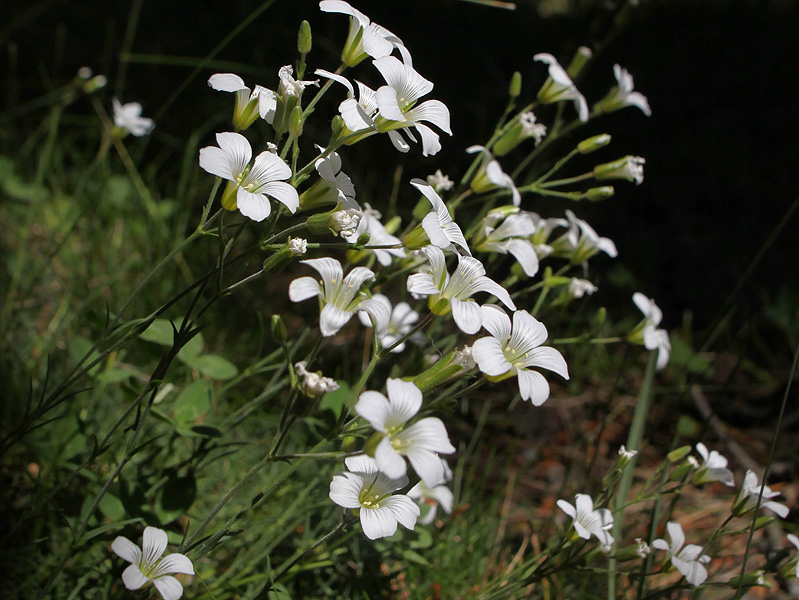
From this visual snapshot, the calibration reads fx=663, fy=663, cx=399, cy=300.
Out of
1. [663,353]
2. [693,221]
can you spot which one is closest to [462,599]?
[663,353]

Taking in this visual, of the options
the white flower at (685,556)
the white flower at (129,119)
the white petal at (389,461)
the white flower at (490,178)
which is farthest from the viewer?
the white flower at (129,119)

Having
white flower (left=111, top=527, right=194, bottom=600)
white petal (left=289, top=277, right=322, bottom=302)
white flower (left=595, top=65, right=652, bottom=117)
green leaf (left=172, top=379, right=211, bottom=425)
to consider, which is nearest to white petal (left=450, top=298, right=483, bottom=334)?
white petal (left=289, top=277, right=322, bottom=302)

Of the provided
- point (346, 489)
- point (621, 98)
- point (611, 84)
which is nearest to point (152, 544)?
point (346, 489)

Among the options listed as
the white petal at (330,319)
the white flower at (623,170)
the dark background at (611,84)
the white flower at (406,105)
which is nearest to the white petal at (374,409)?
the white petal at (330,319)

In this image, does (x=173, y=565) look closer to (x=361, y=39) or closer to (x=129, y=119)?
(x=361, y=39)

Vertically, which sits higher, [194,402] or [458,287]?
[458,287]

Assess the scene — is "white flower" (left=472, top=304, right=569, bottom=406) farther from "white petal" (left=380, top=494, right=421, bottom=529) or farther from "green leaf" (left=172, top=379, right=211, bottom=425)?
"green leaf" (left=172, top=379, right=211, bottom=425)

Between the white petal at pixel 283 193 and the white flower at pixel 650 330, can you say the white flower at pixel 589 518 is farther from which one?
the white petal at pixel 283 193
